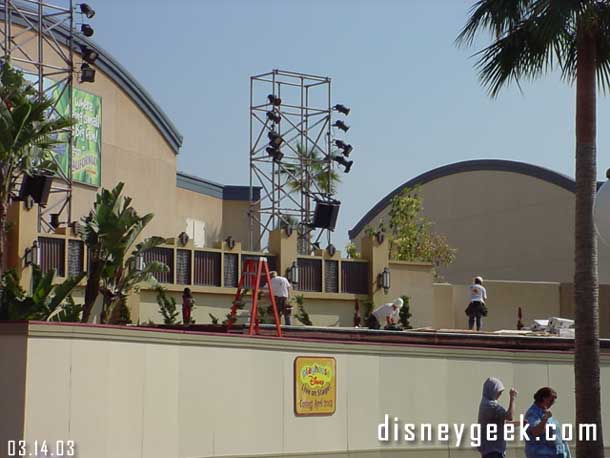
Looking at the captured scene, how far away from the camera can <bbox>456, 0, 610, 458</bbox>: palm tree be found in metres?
18.4

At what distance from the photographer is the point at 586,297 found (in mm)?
18594

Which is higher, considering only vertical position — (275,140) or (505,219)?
(275,140)

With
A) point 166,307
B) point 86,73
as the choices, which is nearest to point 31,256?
point 166,307

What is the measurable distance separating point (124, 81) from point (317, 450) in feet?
101

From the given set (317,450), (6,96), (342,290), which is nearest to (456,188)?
(342,290)

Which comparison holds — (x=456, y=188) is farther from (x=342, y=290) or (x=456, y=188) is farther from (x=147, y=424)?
(x=147, y=424)

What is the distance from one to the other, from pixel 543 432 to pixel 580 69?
7277 millimetres

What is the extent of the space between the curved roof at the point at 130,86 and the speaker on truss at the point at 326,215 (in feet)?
34.1

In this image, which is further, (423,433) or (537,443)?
(423,433)

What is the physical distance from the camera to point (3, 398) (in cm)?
1641

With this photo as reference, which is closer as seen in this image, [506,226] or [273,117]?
[273,117]

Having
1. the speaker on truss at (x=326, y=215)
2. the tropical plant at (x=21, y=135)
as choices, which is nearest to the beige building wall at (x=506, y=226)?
the speaker on truss at (x=326, y=215)
